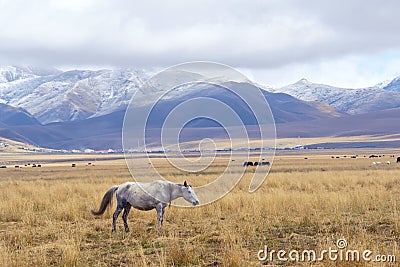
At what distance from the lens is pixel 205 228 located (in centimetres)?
1298

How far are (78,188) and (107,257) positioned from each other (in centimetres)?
1534

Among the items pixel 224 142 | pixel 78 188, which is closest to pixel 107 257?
pixel 78 188

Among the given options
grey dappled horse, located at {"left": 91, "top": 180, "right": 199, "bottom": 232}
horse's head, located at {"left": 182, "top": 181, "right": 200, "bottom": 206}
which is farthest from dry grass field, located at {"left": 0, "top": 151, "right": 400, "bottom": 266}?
horse's head, located at {"left": 182, "top": 181, "right": 200, "bottom": 206}

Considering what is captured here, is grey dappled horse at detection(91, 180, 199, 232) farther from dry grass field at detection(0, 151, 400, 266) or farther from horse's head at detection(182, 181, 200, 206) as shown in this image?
dry grass field at detection(0, 151, 400, 266)

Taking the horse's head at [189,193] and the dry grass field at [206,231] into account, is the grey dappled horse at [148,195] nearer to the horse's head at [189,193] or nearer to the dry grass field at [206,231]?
the horse's head at [189,193]

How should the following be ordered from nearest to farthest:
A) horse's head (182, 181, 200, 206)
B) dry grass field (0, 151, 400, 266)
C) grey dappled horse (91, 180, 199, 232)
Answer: dry grass field (0, 151, 400, 266), grey dappled horse (91, 180, 199, 232), horse's head (182, 181, 200, 206)

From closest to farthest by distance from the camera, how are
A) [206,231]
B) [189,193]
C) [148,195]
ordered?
[206,231] < [148,195] < [189,193]

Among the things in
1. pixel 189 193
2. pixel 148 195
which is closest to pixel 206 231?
pixel 189 193

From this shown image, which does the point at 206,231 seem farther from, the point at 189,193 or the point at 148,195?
the point at 148,195

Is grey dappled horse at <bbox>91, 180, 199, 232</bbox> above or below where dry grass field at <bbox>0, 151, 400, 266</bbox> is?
above

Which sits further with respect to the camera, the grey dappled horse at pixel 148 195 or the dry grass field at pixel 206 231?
the grey dappled horse at pixel 148 195

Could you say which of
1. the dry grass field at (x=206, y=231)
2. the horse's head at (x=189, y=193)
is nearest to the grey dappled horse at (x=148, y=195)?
the horse's head at (x=189, y=193)

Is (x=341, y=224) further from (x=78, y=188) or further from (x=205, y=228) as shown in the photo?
(x=78, y=188)

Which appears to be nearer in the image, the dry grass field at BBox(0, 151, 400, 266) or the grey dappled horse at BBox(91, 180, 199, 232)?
the dry grass field at BBox(0, 151, 400, 266)
